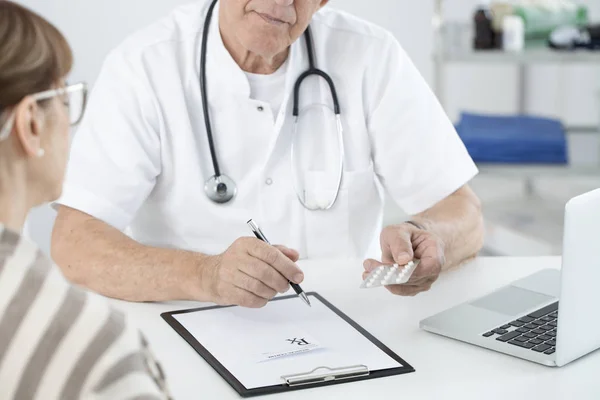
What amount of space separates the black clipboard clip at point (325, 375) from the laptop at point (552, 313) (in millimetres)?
203

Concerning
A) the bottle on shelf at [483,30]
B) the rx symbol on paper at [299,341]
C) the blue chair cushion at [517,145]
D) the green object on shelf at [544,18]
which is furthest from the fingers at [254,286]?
the green object on shelf at [544,18]

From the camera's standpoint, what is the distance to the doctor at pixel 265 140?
177cm

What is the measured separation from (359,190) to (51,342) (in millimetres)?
1144

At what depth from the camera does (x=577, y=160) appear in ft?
15.3

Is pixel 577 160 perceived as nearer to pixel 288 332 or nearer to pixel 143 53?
pixel 143 53

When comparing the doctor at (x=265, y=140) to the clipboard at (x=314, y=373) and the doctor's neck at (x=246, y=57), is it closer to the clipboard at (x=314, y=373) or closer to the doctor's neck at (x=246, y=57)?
the doctor's neck at (x=246, y=57)

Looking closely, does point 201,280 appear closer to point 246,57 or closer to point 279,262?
point 279,262

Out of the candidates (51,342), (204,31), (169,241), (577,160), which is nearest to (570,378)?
(51,342)

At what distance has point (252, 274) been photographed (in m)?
1.38

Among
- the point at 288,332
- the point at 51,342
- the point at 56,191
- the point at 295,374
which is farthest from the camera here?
the point at 288,332

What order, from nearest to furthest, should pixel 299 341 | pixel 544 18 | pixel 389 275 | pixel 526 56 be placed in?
pixel 299 341
pixel 389 275
pixel 526 56
pixel 544 18

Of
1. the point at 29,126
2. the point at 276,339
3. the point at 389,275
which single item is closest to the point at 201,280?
the point at 276,339

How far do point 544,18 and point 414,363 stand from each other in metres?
Result: 2.80

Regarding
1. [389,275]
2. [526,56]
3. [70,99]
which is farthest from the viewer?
[526,56]
